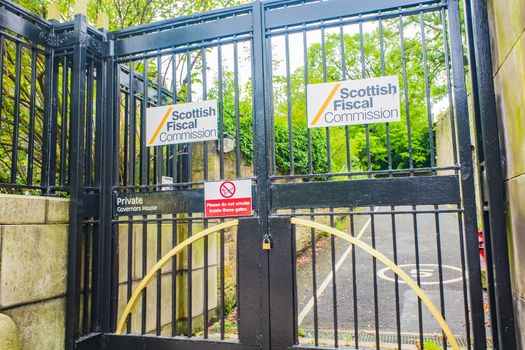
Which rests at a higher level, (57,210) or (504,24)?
(504,24)

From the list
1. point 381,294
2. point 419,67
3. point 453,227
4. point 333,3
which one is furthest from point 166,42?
point 453,227

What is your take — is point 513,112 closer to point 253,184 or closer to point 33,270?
point 253,184

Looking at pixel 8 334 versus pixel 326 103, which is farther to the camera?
pixel 326 103

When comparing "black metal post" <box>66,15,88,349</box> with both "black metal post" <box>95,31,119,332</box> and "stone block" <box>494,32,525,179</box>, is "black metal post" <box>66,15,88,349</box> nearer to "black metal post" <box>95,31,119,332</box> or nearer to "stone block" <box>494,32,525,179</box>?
"black metal post" <box>95,31,119,332</box>

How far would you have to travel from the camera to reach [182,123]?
11.8 feet

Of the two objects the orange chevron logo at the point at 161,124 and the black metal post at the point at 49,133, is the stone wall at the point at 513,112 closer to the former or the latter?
the orange chevron logo at the point at 161,124

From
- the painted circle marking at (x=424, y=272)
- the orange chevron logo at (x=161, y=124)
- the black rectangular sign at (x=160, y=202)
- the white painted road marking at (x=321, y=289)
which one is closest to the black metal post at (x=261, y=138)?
the black rectangular sign at (x=160, y=202)

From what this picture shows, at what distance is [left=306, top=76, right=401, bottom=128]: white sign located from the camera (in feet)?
10.00

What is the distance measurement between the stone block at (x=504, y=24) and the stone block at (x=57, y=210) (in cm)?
356

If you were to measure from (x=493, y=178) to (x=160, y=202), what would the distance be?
2.69 meters

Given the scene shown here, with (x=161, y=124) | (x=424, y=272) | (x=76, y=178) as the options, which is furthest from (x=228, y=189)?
(x=424, y=272)

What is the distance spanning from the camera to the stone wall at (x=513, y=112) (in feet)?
7.38

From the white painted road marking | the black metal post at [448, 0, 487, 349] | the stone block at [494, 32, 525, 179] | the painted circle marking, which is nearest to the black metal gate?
the black metal post at [448, 0, 487, 349]

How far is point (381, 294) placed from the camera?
687 cm
